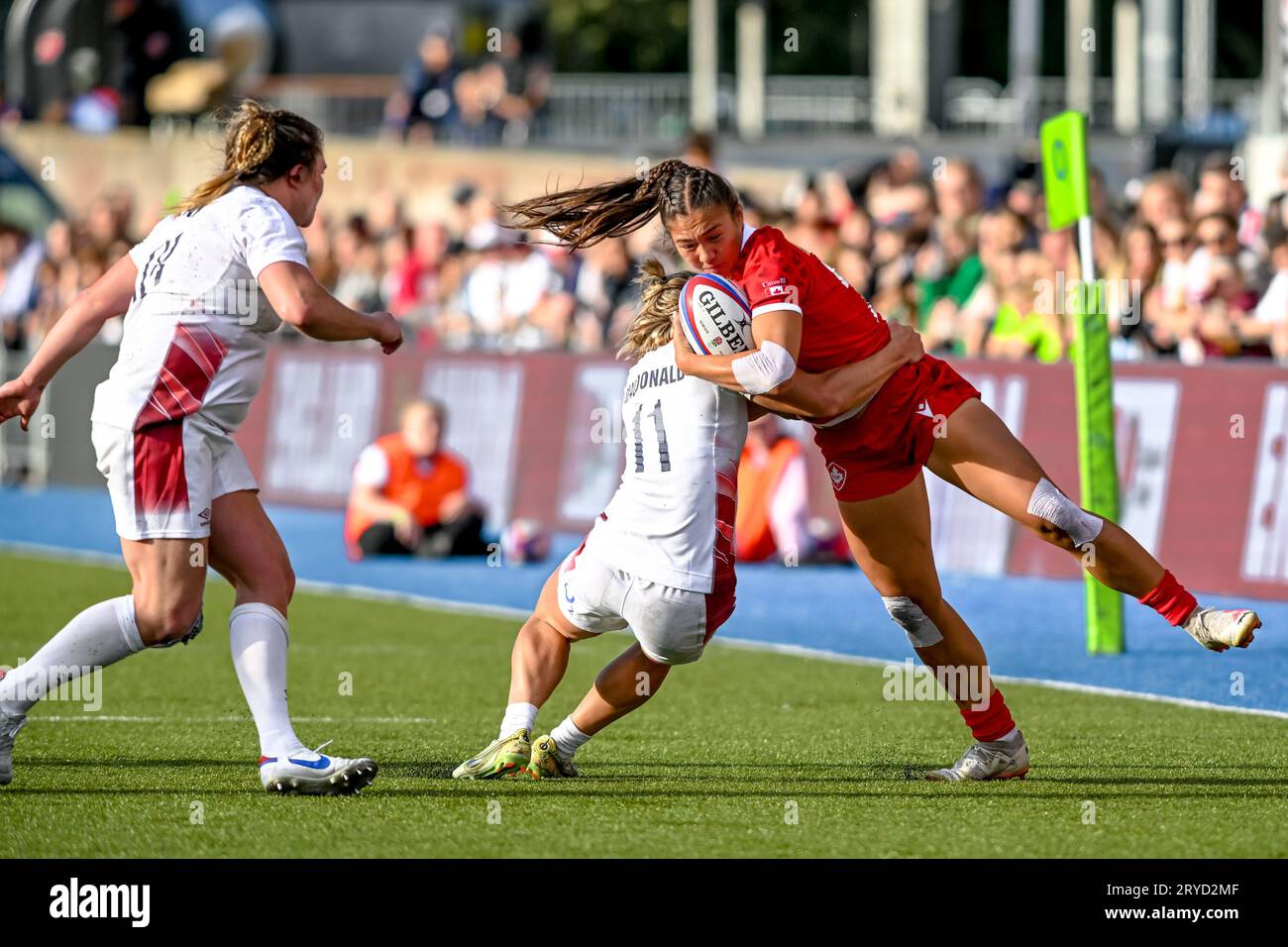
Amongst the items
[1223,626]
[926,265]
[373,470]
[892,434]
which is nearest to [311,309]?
[892,434]

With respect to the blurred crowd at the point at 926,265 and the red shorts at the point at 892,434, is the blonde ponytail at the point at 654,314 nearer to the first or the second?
the blurred crowd at the point at 926,265

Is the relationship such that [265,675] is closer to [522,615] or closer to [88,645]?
[88,645]

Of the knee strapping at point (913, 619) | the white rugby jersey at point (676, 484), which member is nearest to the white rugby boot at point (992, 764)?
the knee strapping at point (913, 619)

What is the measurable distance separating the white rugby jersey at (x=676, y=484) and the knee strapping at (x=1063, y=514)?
968 mm

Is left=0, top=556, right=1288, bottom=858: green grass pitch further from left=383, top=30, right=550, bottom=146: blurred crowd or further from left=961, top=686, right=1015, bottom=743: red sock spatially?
left=383, top=30, right=550, bottom=146: blurred crowd

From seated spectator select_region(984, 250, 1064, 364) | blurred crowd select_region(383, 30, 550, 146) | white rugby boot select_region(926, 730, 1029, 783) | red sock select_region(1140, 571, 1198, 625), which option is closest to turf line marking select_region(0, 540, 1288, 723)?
red sock select_region(1140, 571, 1198, 625)

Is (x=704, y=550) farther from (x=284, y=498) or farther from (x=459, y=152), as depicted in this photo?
(x=459, y=152)

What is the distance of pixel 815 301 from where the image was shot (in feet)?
23.7
